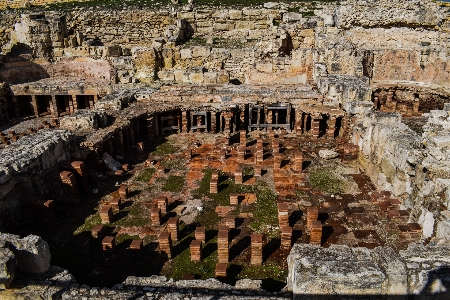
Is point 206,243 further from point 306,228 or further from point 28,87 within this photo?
point 28,87

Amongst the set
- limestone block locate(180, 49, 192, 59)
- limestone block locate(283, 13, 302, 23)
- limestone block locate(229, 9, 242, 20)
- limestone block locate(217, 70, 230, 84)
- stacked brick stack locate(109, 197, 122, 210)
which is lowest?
stacked brick stack locate(109, 197, 122, 210)

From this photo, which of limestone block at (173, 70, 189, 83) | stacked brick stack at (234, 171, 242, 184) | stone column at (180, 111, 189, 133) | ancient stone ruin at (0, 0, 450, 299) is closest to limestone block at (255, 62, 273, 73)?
ancient stone ruin at (0, 0, 450, 299)

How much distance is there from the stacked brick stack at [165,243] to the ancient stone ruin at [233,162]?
0.03m

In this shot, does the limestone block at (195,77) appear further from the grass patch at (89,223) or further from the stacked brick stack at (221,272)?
the stacked brick stack at (221,272)

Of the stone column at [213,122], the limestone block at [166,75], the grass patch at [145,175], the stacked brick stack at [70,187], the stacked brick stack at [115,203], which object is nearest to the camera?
the stacked brick stack at [115,203]

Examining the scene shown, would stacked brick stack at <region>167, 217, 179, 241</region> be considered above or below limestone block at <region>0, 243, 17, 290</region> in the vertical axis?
below

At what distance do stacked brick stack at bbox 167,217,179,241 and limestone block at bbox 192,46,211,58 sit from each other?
12045 mm

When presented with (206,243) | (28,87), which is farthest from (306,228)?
(28,87)

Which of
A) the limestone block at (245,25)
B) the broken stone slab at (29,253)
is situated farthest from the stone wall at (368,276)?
the limestone block at (245,25)

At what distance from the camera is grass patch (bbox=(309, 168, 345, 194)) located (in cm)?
1122

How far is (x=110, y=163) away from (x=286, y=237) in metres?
6.19

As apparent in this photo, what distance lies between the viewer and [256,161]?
12.7 meters

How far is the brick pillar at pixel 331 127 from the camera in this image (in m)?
14.2

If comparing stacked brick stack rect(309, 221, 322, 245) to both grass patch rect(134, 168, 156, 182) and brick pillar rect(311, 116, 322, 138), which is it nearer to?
grass patch rect(134, 168, 156, 182)
